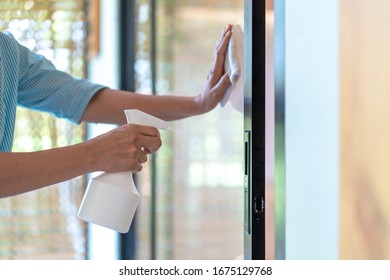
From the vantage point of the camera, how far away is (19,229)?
247 cm

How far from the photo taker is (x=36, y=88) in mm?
1165

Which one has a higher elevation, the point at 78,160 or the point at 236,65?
the point at 236,65

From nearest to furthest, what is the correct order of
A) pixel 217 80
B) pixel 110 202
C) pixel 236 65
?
pixel 110 202 → pixel 236 65 → pixel 217 80

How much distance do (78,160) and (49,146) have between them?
1.57 m

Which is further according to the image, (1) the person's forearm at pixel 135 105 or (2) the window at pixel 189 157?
(2) the window at pixel 189 157

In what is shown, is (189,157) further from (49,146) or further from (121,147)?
(121,147)

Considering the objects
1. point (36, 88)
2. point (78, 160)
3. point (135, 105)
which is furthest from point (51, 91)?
point (78, 160)

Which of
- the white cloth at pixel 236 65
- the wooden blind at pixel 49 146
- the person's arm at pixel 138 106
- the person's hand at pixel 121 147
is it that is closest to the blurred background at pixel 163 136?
the wooden blind at pixel 49 146

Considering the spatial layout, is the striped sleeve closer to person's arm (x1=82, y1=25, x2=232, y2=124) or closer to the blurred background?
person's arm (x1=82, y1=25, x2=232, y2=124)

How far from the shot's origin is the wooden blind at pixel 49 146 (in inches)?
94.7

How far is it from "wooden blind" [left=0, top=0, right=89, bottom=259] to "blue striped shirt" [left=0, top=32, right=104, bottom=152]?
124 centimetres

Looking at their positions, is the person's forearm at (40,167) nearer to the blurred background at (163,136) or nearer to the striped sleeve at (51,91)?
the striped sleeve at (51,91)

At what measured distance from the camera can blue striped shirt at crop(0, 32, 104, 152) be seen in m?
1.08

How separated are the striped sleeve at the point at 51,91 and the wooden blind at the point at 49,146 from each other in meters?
1.23
